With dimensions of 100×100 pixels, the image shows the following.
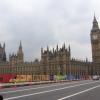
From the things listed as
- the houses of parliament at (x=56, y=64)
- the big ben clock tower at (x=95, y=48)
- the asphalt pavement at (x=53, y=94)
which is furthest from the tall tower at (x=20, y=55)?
the asphalt pavement at (x=53, y=94)

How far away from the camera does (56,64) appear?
398 feet

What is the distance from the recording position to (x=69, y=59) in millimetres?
121000

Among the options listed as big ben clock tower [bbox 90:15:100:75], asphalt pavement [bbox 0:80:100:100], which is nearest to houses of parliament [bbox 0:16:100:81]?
big ben clock tower [bbox 90:15:100:75]

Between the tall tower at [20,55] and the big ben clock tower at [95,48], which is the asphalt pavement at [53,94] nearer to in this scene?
the tall tower at [20,55]

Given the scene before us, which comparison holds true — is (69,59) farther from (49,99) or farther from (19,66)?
(49,99)

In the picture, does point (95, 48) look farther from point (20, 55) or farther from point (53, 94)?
point (53, 94)

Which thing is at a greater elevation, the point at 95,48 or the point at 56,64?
the point at 95,48

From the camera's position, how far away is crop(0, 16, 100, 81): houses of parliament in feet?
395

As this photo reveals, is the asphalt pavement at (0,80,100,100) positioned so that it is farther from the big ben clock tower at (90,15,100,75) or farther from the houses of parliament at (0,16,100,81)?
the big ben clock tower at (90,15,100,75)

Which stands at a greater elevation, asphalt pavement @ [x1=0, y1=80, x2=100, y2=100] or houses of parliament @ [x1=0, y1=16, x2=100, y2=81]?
houses of parliament @ [x1=0, y1=16, x2=100, y2=81]

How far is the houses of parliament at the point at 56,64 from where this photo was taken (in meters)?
120

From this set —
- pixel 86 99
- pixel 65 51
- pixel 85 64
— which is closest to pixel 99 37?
pixel 85 64

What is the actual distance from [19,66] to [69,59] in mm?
25304

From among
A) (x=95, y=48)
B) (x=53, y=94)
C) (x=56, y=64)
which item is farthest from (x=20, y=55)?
(x=53, y=94)
